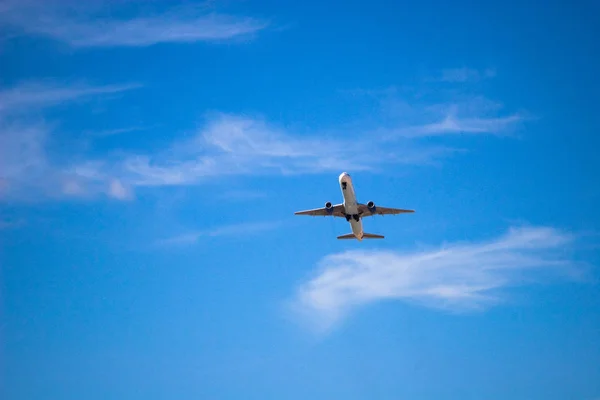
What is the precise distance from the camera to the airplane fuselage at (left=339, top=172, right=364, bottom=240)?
130 meters

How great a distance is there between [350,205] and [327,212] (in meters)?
5.87

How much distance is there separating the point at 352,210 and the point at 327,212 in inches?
199

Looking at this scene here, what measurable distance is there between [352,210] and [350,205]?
4.94ft

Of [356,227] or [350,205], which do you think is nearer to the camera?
[350,205]

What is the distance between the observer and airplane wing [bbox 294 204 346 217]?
13812 cm

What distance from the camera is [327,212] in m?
139

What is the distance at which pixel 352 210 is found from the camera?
136 meters

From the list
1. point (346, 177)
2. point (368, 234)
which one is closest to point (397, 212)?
point (368, 234)

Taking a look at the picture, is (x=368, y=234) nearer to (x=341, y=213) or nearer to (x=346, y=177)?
(x=341, y=213)

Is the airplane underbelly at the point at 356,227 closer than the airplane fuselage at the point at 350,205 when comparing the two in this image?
No

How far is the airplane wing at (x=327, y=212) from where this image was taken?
453ft

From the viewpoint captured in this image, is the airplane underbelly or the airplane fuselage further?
the airplane underbelly

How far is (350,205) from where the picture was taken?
135 metres

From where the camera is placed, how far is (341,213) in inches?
5458
